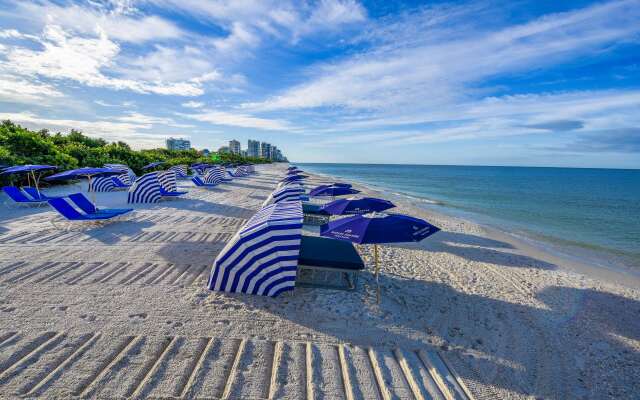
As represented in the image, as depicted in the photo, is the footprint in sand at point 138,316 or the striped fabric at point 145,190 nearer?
the footprint in sand at point 138,316

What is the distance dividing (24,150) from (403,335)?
24.0 meters

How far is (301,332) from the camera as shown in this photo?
3891 mm

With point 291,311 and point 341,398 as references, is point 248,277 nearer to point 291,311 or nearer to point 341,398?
point 291,311

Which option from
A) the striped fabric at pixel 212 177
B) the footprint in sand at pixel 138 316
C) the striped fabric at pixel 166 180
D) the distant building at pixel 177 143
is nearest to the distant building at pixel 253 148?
the distant building at pixel 177 143

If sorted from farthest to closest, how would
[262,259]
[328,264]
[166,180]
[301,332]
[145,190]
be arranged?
[166,180] → [145,190] → [328,264] → [262,259] → [301,332]

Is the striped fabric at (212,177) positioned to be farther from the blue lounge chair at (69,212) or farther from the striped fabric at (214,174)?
the blue lounge chair at (69,212)

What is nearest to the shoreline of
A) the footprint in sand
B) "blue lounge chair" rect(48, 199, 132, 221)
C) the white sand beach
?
the white sand beach

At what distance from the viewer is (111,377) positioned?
2.90 meters

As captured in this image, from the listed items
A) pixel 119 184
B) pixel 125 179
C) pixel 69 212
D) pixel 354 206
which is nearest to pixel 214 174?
pixel 125 179

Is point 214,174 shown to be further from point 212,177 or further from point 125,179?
point 125,179

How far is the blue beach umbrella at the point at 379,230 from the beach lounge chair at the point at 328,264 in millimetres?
788

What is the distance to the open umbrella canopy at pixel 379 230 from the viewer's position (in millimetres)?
4172

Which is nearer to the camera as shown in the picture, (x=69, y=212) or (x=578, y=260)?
(x=69, y=212)

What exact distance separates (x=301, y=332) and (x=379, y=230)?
1842mm
